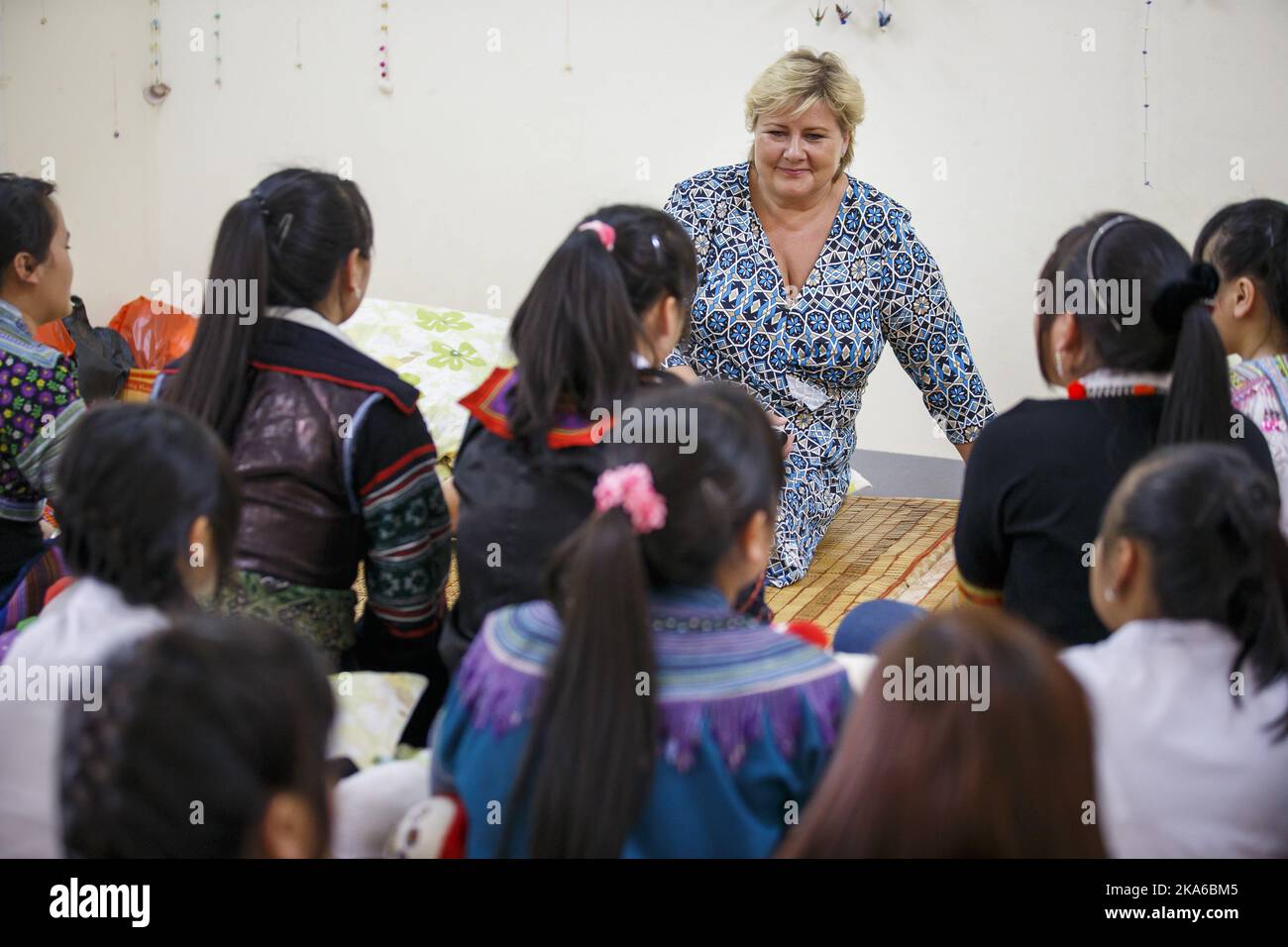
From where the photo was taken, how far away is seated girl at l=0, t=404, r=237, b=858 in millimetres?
1334

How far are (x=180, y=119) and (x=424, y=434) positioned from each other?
317 centimetres

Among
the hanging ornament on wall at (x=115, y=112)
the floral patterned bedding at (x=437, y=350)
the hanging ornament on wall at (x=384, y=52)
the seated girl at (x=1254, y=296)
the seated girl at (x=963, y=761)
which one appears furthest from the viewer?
the hanging ornament on wall at (x=115, y=112)

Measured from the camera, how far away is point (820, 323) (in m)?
3.04

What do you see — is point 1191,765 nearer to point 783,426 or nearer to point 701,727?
point 701,727

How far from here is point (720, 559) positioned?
1.36 m

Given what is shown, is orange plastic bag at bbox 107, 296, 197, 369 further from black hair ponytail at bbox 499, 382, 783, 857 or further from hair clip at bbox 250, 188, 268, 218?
black hair ponytail at bbox 499, 382, 783, 857

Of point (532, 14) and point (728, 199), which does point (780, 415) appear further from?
point (532, 14)

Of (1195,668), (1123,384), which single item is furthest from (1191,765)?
(1123,384)

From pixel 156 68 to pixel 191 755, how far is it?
13.7 ft

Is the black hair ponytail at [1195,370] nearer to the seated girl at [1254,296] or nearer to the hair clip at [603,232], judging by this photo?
the seated girl at [1254,296]

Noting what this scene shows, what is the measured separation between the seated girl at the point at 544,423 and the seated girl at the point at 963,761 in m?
0.79

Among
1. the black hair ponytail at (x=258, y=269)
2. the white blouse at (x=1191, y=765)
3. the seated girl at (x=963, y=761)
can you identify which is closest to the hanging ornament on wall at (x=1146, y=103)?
the black hair ponytail at (x=258, y=269)

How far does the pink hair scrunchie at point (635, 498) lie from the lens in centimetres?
129
